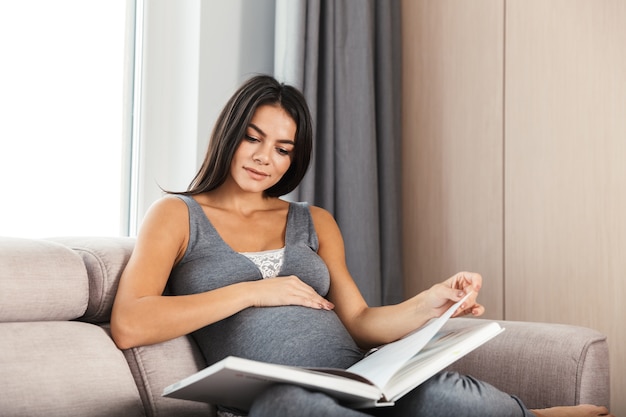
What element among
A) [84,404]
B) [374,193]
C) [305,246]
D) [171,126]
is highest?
[171,126]

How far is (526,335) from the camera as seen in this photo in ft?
5.57

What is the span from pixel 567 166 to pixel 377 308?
3.07 feet

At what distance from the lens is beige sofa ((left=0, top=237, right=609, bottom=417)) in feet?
4.60

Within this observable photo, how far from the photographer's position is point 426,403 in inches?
50.1

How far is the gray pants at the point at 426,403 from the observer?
1126 mm

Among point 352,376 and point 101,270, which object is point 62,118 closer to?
point 101,270

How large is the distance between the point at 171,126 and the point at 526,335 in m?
1.33

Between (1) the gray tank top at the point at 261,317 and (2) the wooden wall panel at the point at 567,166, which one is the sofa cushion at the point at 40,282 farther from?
(2) the wooden wall panel at the point at 567,166

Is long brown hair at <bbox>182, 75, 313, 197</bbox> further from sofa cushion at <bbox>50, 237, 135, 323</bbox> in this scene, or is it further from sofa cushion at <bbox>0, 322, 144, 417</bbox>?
sofa cushion at <bbox>0, 322, 144, 417</bbox>

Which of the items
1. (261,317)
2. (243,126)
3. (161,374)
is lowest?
(161,374)

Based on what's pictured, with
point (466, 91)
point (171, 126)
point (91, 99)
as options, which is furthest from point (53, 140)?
point (466, 91)

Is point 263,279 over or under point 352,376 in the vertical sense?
over

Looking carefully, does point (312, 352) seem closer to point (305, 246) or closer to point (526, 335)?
point (305, 246)

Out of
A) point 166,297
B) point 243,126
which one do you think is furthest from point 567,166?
point 166,297
